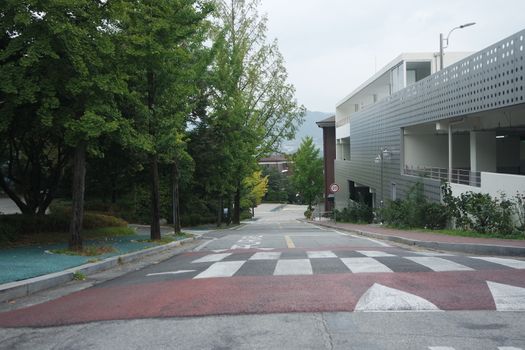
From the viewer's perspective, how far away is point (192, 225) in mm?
48594

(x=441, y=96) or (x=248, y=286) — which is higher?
(x=441, y=96)

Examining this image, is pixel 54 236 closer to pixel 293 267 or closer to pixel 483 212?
pixel 293 267

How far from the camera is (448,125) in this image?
27891mm

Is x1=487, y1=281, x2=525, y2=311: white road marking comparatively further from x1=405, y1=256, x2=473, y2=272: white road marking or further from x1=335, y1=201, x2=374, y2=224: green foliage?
x1=335, y1=201, x2=374, y2=224: green foliage

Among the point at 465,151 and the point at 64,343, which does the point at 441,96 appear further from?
the point at 64,343

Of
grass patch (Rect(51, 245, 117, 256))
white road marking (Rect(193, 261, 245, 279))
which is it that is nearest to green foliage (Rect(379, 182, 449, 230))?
white road marking (Rect(193, 261, 245, 279))

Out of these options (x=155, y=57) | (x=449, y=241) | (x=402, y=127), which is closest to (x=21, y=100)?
(x=155, y=57)

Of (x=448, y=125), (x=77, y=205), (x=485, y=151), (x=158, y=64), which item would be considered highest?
(x=158, y=64)

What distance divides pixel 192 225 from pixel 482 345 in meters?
44.2

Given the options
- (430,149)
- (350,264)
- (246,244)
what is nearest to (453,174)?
(430,149)

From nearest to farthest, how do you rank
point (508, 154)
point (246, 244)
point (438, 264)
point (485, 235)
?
point (438, 264) → point (485, 235) → point (246, 244) → point (508, 154)

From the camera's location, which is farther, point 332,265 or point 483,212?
point 483,212

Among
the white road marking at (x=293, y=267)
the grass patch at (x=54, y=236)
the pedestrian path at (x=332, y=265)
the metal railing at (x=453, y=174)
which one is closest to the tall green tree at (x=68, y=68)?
the grass patch at (x=54, y=236)

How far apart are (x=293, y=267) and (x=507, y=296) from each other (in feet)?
13.7
